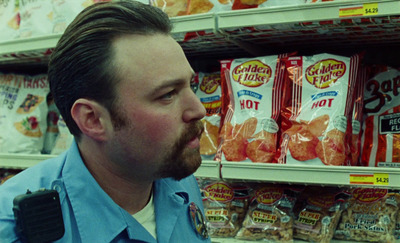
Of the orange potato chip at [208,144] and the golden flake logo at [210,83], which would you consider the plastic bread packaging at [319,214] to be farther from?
the golden flake logo at [210,83]

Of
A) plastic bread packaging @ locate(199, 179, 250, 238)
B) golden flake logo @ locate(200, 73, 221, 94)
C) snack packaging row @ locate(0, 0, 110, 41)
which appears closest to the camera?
plastic bread packaging @ locate(199, 179, 250, 238)

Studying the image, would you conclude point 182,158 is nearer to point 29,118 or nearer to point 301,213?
point 301,213

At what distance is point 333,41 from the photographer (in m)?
1.96

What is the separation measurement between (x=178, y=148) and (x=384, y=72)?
1.00m

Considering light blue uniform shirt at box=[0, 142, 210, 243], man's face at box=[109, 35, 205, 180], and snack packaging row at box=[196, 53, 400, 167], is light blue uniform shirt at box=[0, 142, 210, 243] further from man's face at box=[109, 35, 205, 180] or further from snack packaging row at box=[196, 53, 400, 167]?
snack packaging row at box=[196, 53, 400, 167]

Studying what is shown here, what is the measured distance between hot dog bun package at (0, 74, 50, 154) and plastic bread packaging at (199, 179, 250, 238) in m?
0.98

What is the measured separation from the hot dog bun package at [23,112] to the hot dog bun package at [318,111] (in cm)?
132

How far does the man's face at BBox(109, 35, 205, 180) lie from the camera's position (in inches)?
45.9

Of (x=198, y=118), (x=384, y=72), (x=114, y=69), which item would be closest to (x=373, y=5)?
(x=384, y=72)

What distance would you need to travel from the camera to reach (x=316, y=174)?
1.54 m

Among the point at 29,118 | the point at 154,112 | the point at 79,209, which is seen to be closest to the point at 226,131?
the point at 154,112

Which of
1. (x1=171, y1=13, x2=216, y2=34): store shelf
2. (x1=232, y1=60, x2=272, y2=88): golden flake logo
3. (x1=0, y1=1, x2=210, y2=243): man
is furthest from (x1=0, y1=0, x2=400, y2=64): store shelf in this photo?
(x1=0, y1=1, x2=210, y2=243): man

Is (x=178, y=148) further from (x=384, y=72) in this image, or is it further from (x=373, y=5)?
(x=384, y=72)

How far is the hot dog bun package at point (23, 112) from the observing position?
2.38 m
